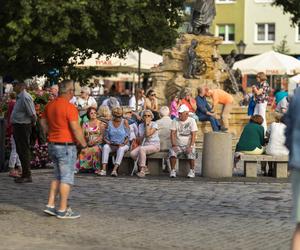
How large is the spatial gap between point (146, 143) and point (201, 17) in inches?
570

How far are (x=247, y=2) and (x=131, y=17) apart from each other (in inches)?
2578

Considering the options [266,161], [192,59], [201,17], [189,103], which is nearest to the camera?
[266,161]

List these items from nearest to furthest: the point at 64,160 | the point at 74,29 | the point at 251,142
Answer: the point at 74,29
the point at 64,160
the point at 251,142

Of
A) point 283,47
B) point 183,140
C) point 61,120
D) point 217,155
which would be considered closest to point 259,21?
point 283,47

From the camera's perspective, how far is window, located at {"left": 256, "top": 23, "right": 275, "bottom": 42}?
247 feet

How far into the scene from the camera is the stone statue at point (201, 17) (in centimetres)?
3175

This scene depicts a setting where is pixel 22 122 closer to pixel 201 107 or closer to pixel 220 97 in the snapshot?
pixel 201 107

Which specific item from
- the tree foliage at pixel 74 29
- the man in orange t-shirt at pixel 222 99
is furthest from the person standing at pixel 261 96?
the tree foliage at pixel 74 29

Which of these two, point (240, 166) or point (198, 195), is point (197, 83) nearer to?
point (240, 166)

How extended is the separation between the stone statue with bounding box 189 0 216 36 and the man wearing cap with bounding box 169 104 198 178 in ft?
47.3

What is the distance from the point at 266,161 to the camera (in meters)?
17.6

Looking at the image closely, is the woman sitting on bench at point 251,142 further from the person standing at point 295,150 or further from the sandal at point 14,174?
the person standing at point 295,150

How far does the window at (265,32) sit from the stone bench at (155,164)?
58.1 m

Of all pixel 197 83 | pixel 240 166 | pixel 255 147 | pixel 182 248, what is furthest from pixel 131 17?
pixel 197 83
